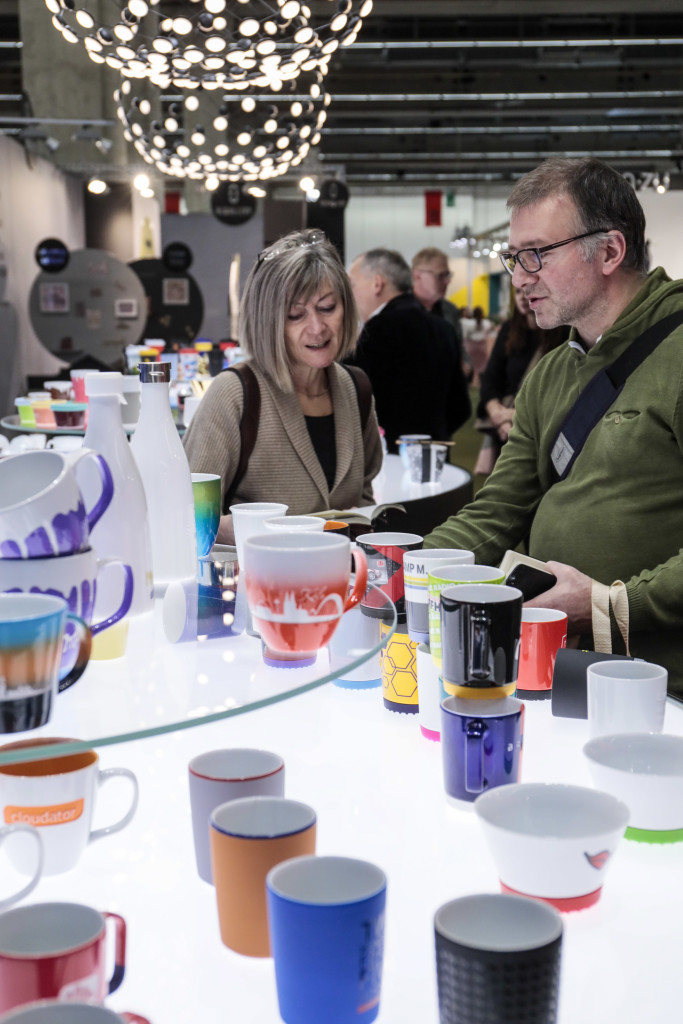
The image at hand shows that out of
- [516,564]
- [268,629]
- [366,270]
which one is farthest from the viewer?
[366,270]

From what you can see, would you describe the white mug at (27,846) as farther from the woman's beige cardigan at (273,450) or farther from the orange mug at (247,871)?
the woman's beige cardigan at (273,450)

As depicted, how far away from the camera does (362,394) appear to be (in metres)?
3.18

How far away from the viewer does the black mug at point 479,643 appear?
3.75ft

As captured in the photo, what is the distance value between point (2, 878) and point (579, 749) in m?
0.73

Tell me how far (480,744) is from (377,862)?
168 millimetres

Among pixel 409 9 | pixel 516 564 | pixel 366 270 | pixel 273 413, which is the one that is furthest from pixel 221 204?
pixel 516 564

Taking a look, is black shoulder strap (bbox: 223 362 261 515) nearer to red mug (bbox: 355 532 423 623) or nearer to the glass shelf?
red mug (bbox: 355 532 423 623)

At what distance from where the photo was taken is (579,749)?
52.7 inches

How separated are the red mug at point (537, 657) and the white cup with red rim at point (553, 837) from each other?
50 cm

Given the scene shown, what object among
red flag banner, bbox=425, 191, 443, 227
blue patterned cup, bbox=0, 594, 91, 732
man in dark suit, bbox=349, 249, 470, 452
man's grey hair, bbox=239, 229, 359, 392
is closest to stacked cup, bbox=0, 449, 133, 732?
blue patterned cup, bbox=0, 594, 91, 732

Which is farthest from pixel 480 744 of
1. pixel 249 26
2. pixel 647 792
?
pixel 249 26

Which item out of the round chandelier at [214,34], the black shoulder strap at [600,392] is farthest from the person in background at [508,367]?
the black shoulder strap at [600,392]

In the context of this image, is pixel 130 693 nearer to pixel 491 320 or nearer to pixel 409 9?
pixel 409 9

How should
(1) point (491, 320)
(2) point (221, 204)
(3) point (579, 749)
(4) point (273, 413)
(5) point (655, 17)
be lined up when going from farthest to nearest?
(1) point (491, 320) < (5) point (655, 17) < (2) point (221, 204) < (4) point (273, 413) < (3) point (579, 749)
